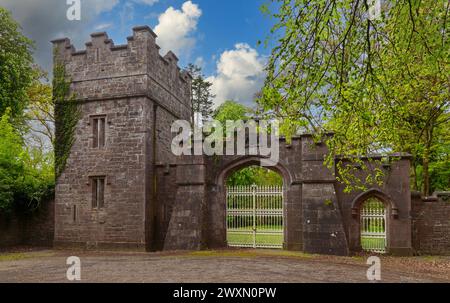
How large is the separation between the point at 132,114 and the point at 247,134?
4.29 m

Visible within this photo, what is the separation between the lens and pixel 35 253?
13969mm

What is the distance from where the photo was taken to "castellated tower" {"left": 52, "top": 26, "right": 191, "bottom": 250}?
1402cm

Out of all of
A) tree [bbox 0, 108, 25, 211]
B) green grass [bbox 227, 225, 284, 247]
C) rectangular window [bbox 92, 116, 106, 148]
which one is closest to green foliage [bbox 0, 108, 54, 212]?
tree [bbox 0, 108, 25, 211]

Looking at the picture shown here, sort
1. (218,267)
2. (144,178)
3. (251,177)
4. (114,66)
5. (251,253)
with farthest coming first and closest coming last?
(251,177) < (114,66) < (144,178) < (251,253) < (218,267)

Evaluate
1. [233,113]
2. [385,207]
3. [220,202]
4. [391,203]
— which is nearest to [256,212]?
[220,202]

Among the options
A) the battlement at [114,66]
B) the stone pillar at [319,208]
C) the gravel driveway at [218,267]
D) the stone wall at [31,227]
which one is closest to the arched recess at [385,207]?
the stone pillar at [319,208]

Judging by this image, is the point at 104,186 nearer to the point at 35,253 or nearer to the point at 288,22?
the point at 35,253

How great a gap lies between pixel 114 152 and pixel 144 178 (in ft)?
5.14

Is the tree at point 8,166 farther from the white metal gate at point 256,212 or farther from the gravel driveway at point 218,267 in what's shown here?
the white metal gate at point 256,212

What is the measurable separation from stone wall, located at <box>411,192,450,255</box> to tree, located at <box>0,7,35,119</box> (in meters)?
18.9

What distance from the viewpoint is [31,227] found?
1641 cm

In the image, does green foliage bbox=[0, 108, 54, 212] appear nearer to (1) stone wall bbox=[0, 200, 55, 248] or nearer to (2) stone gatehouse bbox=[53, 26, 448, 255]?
(1) stone wall bbox=[0, 200, 55, 248]

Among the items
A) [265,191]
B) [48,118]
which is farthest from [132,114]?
[48,118]

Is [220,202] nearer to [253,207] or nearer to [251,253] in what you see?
[253,207]
